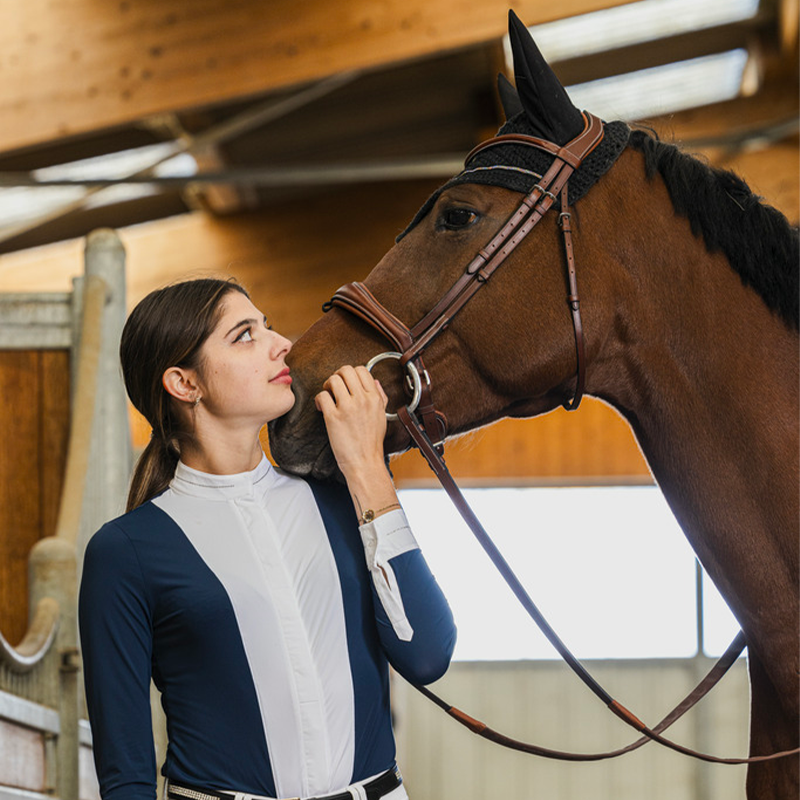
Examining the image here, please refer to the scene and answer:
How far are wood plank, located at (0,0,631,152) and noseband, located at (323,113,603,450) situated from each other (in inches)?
168

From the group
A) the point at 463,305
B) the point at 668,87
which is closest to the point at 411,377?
the point at 463,305

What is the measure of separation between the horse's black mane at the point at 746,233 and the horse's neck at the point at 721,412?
0.07ft

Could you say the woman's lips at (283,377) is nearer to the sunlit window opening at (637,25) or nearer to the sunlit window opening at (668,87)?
the sunlit window opening at (637,25)

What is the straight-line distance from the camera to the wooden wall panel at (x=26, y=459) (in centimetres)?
303

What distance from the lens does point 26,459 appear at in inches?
120

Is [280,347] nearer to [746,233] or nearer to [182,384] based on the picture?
[182,384]

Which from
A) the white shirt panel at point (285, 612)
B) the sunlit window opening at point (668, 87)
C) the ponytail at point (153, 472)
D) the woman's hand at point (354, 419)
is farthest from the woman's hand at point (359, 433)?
the sunlit window opening at point (668, 87)

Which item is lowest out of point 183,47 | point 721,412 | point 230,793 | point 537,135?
point 230,793

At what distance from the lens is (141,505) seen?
1.32 metres

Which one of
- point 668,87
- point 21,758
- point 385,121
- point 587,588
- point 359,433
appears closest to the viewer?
point 359,433

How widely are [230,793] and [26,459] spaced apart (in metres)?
2.11

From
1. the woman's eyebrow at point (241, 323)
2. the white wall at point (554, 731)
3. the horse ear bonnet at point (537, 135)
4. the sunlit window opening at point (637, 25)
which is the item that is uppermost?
the sunlit window opening at point (637, 25)

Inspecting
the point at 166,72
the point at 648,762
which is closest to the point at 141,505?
the point at 166,72

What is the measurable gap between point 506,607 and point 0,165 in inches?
209
